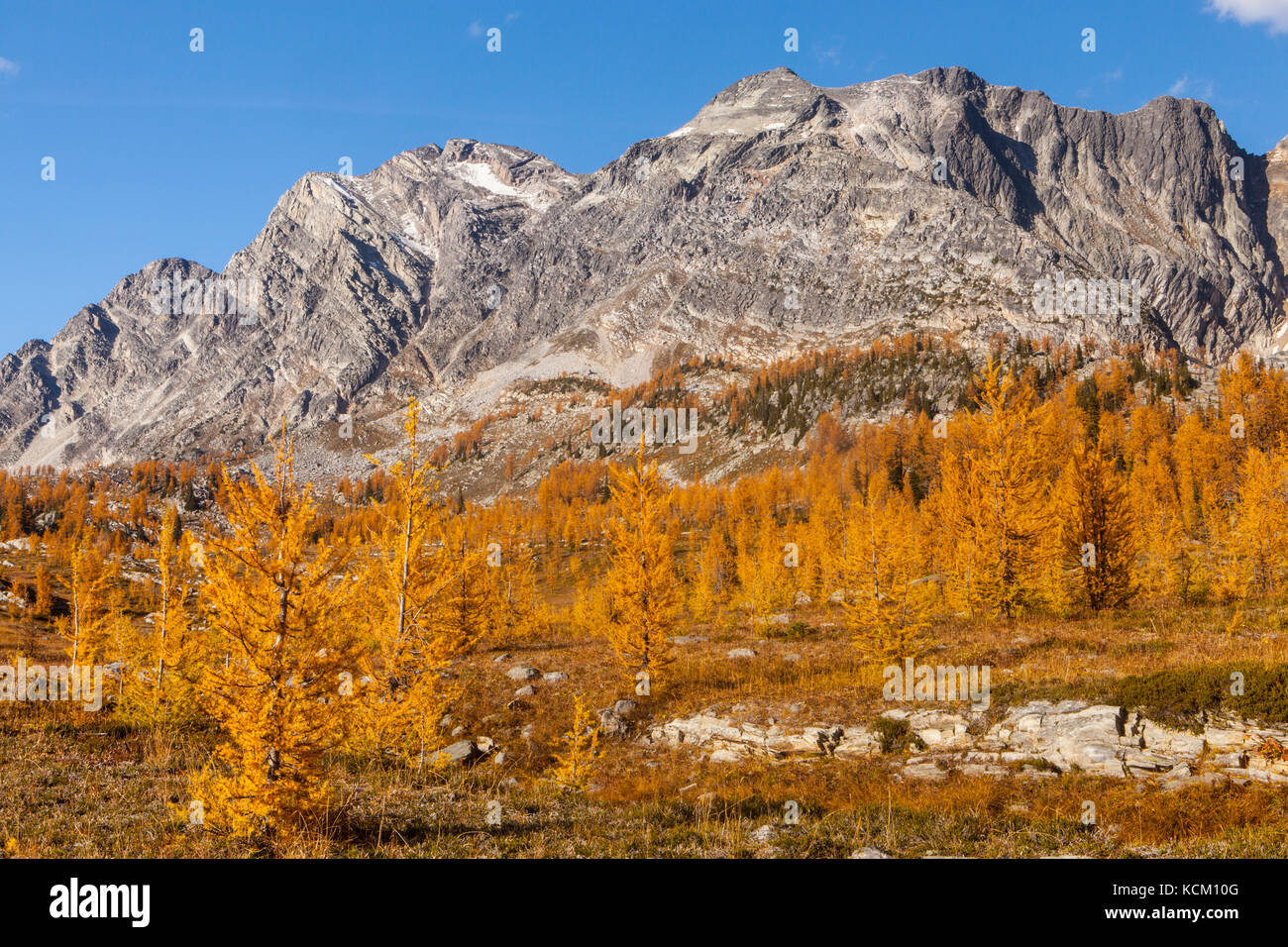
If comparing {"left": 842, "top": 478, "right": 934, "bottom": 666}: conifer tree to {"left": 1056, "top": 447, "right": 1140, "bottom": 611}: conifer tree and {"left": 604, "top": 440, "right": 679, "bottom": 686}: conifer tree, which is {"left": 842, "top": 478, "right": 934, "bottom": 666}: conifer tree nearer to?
{"left": 604, "top": 440, "right": 679, "bottom": 686}: conifer tree

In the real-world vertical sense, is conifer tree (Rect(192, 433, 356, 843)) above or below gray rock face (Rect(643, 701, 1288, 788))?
above

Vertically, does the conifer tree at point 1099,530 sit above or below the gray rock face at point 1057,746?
above

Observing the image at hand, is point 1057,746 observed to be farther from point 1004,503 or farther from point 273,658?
point 273,658

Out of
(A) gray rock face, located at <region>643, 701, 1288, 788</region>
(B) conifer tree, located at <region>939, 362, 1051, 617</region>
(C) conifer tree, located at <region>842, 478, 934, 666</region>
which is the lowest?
(A) gray rock face, located at <region>643, 701, 1288, 788</region>

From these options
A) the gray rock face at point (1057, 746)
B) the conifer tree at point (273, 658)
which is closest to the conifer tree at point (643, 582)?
the gray rock face at point (1057, 746)

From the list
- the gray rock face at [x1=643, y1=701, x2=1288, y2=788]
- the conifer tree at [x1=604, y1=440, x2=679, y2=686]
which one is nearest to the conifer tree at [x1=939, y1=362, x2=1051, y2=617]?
the gray rock face at [x1=643, y1=701, x2=1288, y2=788]

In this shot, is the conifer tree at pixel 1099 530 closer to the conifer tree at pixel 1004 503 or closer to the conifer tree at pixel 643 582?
the conifer tree at pixel 1004 503

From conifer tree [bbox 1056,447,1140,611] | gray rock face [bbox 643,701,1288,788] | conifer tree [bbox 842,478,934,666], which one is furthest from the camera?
conifer tree [bbox 1056,447,1140,611]
